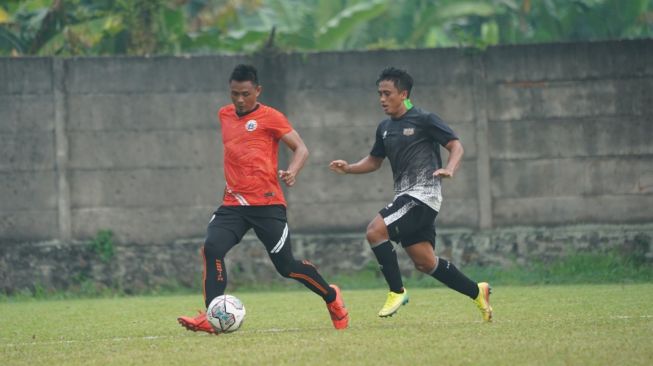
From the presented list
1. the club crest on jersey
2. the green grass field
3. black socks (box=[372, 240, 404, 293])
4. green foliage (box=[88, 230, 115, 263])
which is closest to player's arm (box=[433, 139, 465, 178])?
black socks (box=[372, 240, 404, 293])

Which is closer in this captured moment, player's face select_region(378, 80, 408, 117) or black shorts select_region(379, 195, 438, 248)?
black shorts select_region(379, 195, 438, 248)

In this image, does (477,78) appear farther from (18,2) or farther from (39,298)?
(18,2)

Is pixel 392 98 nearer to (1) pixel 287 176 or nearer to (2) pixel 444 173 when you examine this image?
(2) pixel 444 173

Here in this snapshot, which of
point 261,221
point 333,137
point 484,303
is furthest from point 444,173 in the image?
point 333,137

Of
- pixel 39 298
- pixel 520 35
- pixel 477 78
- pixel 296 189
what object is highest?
pixel 520 35

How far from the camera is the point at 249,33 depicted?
20.1 m

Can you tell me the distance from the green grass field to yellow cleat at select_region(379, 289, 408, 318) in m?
0.12

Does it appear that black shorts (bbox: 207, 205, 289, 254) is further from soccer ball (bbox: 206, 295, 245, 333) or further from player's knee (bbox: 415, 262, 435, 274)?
player's knee (bbox: 415, 262, 435, 274)

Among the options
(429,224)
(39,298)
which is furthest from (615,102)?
(39,298)

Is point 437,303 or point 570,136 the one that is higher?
point 570,136

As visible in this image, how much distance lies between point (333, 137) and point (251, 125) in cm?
548

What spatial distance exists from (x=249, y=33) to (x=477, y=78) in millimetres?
5679

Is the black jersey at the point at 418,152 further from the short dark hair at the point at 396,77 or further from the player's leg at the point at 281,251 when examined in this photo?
the player's leg at the point at 281,251

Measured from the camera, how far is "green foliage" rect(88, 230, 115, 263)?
1516 centimetres
